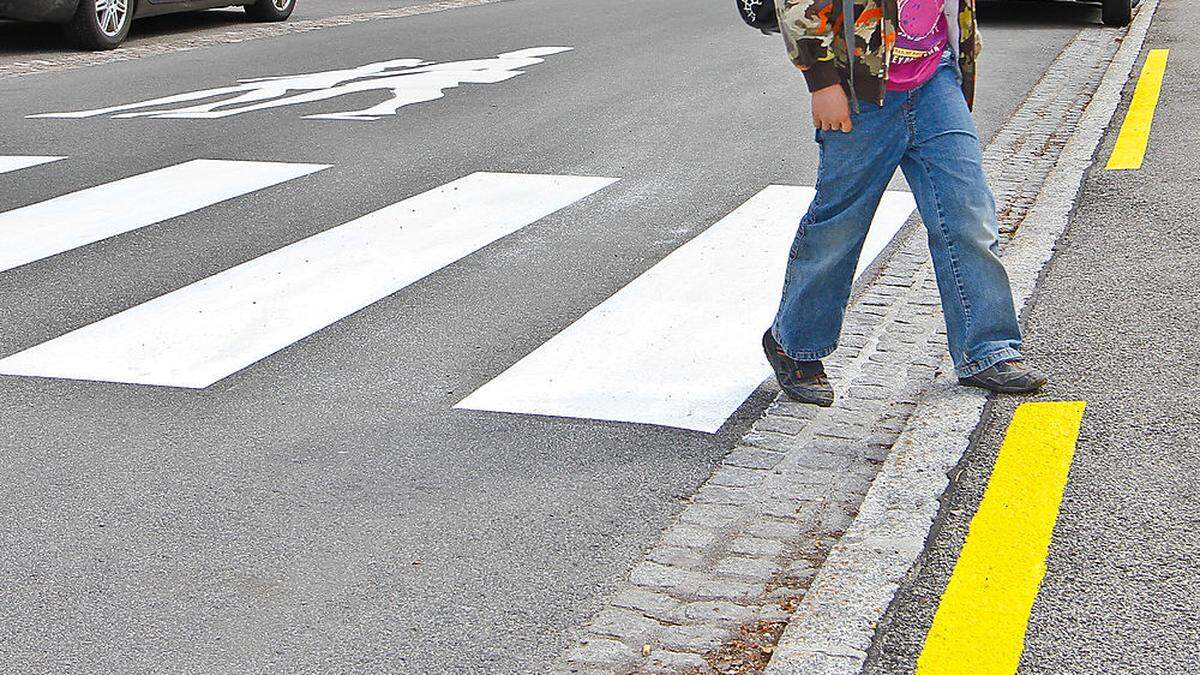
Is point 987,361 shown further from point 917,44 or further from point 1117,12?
point 1117,12

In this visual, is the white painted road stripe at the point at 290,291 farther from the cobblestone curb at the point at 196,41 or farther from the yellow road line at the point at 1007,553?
the cobblestone curb at the point at 196,41

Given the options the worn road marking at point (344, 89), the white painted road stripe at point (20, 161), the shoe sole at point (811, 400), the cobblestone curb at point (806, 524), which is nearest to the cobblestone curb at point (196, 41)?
the worn road marking at point (344, 89)

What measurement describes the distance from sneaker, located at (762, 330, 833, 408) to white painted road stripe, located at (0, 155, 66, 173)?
497 centimetres

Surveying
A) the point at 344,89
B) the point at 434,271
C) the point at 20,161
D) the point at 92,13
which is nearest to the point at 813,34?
the point at 434,271

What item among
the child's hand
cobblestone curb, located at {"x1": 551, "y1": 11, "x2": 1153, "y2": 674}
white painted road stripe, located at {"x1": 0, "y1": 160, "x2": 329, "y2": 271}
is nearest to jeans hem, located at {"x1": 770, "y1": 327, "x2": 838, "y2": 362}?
cobblestone curb, located at {"x1": 551, "y1": 11, "x2": 1153, "y2": 674}

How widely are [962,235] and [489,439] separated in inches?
54.8

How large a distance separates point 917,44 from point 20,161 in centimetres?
556

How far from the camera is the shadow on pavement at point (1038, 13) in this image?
15383 mm

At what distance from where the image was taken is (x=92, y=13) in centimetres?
1332

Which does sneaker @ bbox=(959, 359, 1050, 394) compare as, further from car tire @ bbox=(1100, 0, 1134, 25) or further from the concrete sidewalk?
car tire @ bbox=(1100, 0, 1134, 25)

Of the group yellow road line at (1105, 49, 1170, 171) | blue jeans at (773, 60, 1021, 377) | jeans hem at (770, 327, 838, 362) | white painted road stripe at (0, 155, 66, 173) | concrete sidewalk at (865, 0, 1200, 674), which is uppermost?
blue jeans at (773, 60, 1021, 377)

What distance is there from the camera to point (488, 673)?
308 cm

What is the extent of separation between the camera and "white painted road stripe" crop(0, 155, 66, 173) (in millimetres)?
8227

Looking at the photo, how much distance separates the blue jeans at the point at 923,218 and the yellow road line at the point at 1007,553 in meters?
0.29
